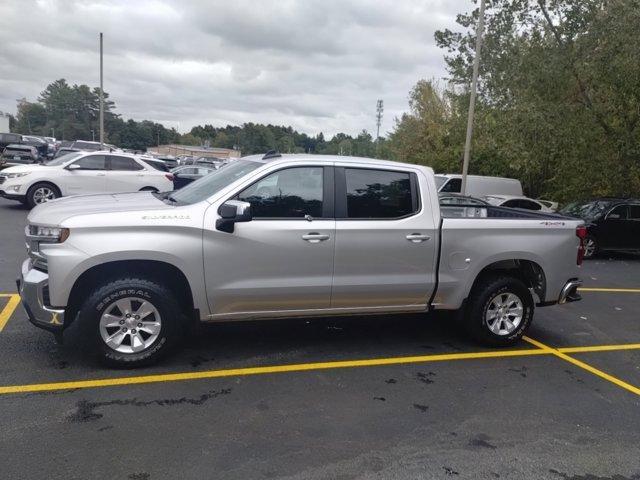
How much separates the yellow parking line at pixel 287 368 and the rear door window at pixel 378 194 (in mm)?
1380

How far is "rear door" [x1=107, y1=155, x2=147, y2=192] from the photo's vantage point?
45.0ft

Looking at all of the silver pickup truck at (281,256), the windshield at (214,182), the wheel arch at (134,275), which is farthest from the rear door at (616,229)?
the wheel arch at (134,275)

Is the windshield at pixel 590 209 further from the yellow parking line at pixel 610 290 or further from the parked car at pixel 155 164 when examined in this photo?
the parked car at pixel 155 164

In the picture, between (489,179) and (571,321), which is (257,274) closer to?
(571,321)

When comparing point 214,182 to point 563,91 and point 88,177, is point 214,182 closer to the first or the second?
point 88,177

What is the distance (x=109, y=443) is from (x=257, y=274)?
1790 millimetres

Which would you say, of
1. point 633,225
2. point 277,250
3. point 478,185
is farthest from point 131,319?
point 478,185

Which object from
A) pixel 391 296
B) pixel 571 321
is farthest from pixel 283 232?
pixel 571 321

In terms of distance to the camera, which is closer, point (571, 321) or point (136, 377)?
point (136, 377)

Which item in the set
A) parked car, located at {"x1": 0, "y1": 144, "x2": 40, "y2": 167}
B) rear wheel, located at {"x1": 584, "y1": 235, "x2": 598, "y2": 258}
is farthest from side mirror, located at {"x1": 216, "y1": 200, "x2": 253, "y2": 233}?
parked car, located at {"x1": 0, "y1": 144, "x2": 40, "y2": 167}

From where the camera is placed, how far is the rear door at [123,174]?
13719 millimetres

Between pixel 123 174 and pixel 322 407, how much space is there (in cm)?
1143

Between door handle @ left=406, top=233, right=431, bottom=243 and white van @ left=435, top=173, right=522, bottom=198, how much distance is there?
11853 mm

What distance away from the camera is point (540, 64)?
15.4m
